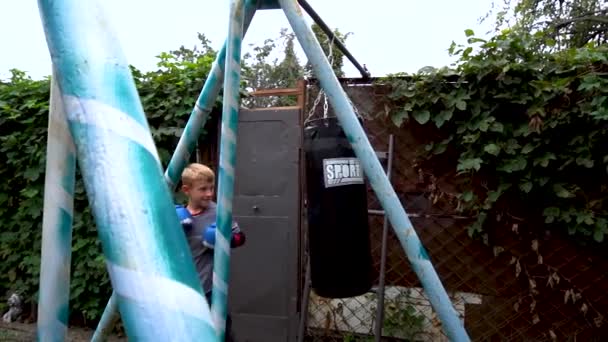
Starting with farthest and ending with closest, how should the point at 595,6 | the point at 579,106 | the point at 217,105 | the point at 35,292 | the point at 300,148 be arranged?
the point at 595,6 < the point at 35,292 < the point at 217,105 < the point at 300,148 < the point at 579,106

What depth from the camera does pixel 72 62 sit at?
719mm

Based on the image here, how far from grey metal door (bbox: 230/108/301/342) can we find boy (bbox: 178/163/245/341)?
876 mm

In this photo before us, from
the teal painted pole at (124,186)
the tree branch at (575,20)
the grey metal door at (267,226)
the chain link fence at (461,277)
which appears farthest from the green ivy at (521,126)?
the tree branch at (575,20)

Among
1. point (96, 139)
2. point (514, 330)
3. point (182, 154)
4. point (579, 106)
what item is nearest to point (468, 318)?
point (514, 330)

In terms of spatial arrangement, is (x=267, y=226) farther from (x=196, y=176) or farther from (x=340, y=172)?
(x=340, y=172)

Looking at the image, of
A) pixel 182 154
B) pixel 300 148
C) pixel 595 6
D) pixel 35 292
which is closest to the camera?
pixel 182 154

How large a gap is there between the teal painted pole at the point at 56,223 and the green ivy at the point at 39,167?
267 cm

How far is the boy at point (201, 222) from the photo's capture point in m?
2.64

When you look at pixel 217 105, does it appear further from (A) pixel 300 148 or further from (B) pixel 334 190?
(B) pixel 334 190

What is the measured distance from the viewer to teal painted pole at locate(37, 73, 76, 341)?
→ 1289mm

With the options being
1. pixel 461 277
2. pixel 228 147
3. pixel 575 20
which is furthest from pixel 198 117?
pixel 575 20

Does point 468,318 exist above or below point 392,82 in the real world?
below

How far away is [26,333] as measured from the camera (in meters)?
4.35

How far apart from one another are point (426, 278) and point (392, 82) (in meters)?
1.89
